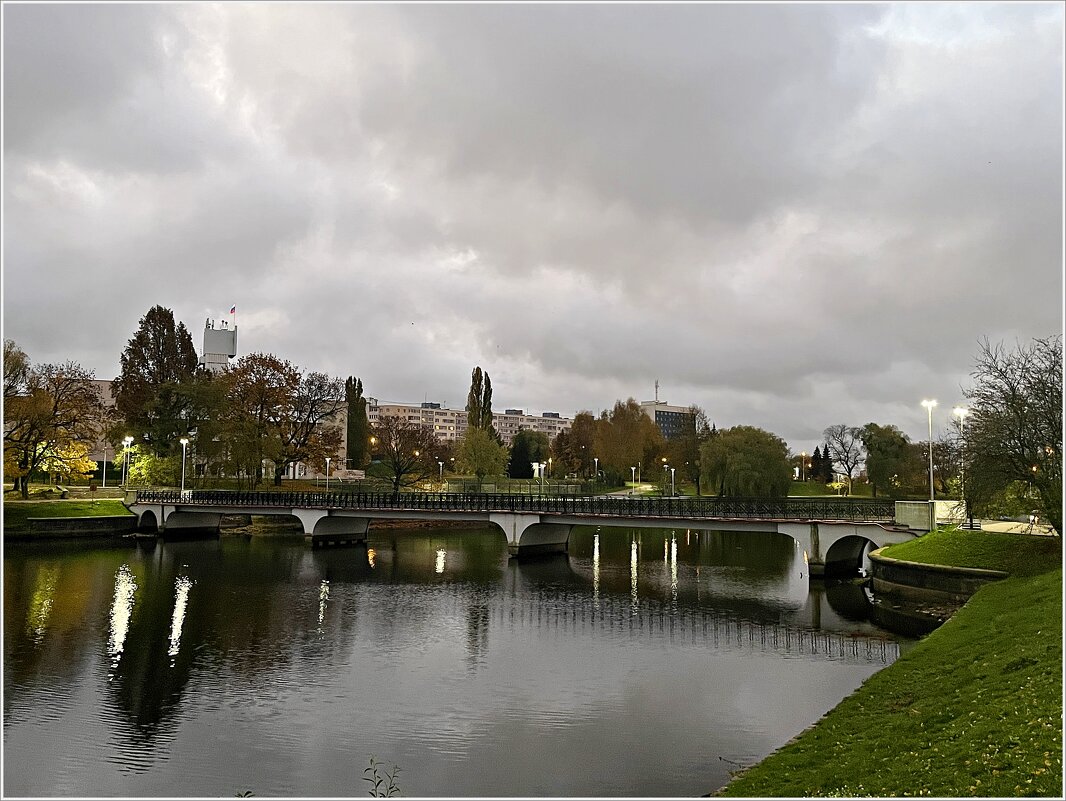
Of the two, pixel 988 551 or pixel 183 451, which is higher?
pixel 183 451

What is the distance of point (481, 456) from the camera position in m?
105

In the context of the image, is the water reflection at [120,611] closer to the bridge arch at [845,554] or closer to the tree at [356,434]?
the bridge arch at [845,554]

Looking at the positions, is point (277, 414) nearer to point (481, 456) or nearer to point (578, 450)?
point (481, 456)

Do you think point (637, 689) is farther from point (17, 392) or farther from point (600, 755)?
point (17, 392)

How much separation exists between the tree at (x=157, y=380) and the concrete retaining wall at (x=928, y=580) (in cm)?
6703

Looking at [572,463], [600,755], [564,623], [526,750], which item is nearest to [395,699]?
[526,750]

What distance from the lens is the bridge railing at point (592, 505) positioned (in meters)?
45.6

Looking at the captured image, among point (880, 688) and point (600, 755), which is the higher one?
point (880, 688)

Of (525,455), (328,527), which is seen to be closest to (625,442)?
(525,455)

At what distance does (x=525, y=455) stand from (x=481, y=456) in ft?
93.9

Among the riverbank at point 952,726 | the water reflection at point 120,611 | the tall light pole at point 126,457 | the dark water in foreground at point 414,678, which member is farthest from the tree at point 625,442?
the riverbank at point 952,726

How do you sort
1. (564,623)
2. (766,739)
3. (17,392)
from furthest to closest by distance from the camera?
(17,392), (564,623), (766,739)

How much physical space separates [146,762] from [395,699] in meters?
6.70

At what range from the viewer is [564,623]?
3303 centimetres
